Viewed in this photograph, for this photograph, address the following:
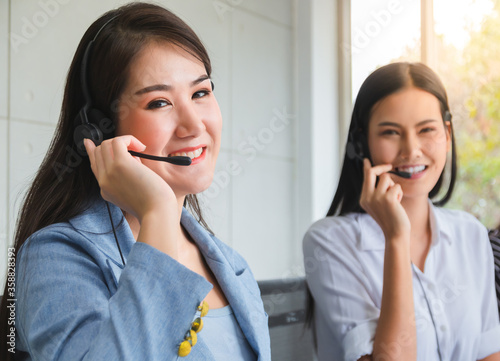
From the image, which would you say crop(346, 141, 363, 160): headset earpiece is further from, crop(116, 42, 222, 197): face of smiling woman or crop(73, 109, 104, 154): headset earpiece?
crop(73, 109, 104, 154): headset earpiece

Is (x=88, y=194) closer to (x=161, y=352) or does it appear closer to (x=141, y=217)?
(x=141, y=217)

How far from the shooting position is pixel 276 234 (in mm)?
2654

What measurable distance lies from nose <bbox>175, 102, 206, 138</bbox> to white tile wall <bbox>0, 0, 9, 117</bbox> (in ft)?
2.50

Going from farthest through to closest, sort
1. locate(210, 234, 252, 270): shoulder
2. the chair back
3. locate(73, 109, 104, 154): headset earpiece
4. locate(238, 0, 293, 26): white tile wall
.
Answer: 1. locate(238, 0, 293, 26): white tile wall
2. the chair back
3. locate(210, 234, 252, 270): shoulder
4. locate(73, 109, 104, 154): headset earpiece

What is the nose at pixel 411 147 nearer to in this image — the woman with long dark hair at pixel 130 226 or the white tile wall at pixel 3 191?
the woman with long dark hair at pixel 130 226

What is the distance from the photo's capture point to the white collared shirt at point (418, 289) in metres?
1.34

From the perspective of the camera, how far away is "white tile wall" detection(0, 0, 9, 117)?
144cm

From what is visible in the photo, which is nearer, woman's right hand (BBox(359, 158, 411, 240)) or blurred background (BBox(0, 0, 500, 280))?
woman's right hand (BBox(359, 158, 411, 240))

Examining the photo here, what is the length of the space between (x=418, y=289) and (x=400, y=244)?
0.19 metres

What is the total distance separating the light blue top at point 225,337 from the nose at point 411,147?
716 mm

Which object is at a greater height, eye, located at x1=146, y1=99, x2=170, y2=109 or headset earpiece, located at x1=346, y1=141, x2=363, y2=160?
eye, located at x1=146, y1=99, x2=170, y2=109

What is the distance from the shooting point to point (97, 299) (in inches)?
28.2

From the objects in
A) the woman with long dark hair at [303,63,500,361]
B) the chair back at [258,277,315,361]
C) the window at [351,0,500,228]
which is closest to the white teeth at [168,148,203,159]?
the chair back at [258,277,315,361]

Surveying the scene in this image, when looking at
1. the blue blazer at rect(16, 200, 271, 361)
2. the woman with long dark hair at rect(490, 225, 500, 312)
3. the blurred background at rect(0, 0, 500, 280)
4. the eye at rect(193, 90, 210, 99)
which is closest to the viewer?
the blue blazer at rect(16, 200, 271, 361)
